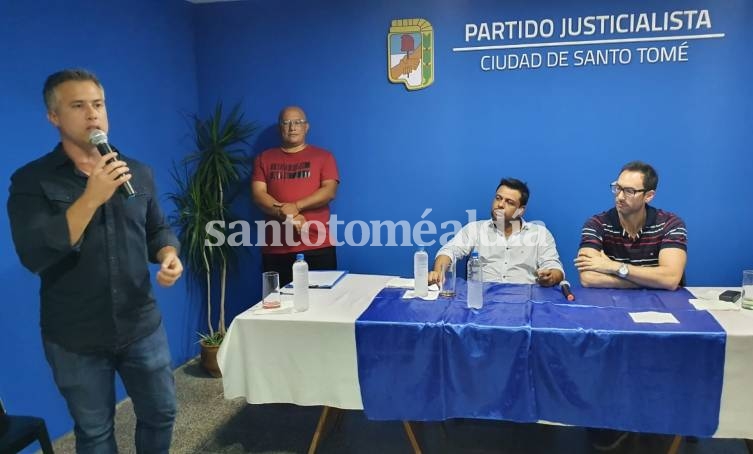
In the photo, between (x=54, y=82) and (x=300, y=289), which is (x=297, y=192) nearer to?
(x=300, y=289)

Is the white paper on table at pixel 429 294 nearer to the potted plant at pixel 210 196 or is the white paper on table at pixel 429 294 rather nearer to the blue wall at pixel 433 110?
the blue wall at pixel 433 110

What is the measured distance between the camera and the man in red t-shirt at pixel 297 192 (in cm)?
331

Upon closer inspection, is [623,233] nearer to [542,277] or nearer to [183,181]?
[542,277]

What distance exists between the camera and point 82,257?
1648 millimetres

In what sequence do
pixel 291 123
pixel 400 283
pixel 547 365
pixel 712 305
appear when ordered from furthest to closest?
pixel 291 123
pixel 400 283
pixel 712 305
pixel 547 365

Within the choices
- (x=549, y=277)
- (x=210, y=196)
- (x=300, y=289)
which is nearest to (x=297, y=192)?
(x=210, y=196)

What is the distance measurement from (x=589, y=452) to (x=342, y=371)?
3.90 ft

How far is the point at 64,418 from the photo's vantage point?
104 inches

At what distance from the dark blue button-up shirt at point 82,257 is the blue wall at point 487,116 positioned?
1.96 m

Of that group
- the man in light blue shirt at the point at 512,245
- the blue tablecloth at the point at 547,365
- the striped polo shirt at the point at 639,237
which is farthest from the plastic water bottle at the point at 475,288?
the striped polo shirt at the point at 639,237

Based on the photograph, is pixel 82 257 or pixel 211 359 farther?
pixel 211 359

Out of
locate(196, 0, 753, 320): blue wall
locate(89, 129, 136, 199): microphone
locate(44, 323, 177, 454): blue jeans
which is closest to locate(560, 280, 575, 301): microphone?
locate(196, 0, 753, 320): blue wall

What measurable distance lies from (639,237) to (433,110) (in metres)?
1.52

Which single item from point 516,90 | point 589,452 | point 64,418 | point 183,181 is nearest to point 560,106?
point 516,90
